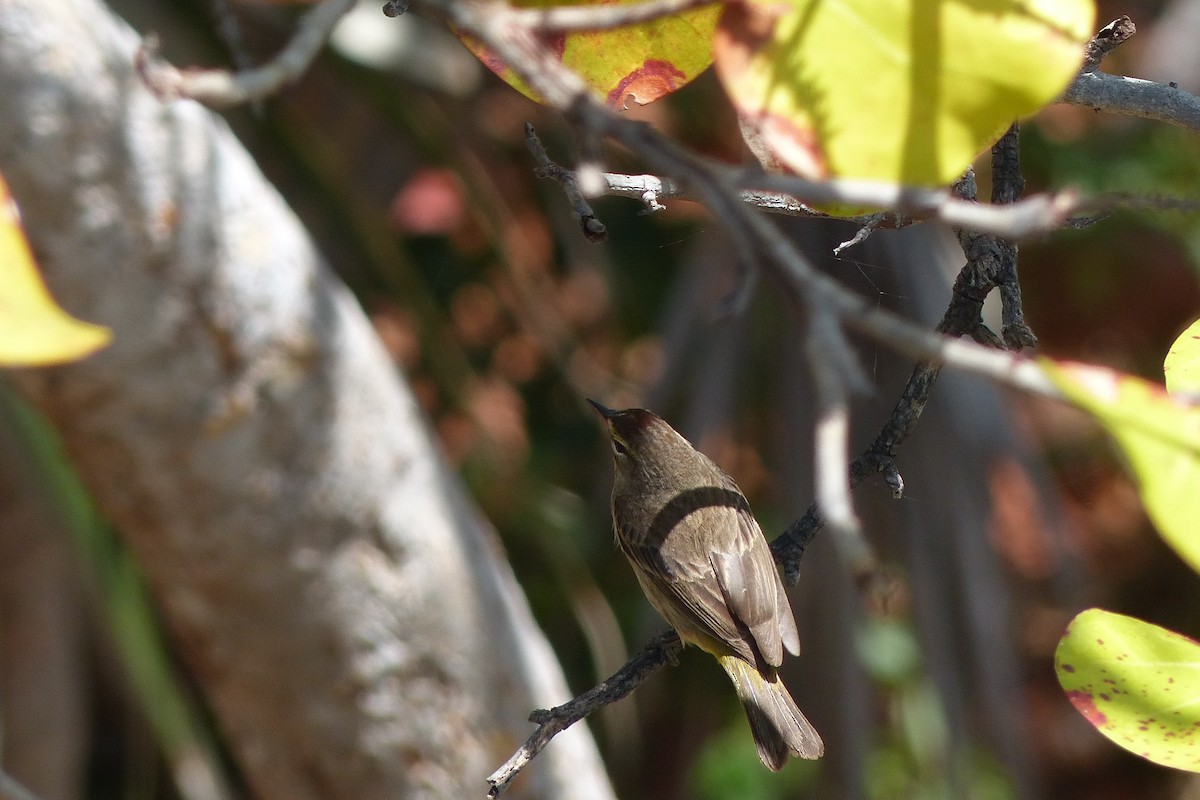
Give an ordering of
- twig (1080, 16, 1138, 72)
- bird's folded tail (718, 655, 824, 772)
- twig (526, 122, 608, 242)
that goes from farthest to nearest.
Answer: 1. bird's folded tail (718, 655, 824, 772)
2. twig (1080, 16, 1138, 72)
3. twig (526, 122, 608, 242)

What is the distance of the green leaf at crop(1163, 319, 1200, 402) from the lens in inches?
22.5

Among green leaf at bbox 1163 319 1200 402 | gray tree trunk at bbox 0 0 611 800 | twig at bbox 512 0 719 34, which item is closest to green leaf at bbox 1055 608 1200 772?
green leaf at bbox 1163 319 1200 402

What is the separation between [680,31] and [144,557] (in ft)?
4.51

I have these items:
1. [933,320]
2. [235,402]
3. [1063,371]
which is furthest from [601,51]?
[933,320]

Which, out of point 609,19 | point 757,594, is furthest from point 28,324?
point 757,594

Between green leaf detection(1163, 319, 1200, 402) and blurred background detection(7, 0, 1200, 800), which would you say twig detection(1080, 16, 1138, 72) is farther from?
blurred background detection(7, 0, 1200, 800)

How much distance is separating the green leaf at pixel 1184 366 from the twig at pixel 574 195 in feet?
1.15

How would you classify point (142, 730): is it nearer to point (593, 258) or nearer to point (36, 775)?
A: point (36, 775)

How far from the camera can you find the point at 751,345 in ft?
8.61

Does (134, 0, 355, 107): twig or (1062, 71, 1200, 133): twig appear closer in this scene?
(134, 0, 355, 107): twig

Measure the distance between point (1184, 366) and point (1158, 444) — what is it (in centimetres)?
20

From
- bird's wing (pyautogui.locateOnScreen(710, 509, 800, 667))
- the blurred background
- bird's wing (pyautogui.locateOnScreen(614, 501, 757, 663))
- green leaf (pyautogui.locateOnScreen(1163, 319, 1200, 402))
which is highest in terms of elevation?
green leaf (pyautogui.locateOnScreen(1163, 319, 1200, 402))

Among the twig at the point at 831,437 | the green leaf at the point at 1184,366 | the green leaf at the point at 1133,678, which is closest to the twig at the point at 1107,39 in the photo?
the green leaf at the point at 1184,366

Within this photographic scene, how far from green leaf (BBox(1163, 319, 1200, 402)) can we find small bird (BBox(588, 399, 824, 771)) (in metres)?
0.76
